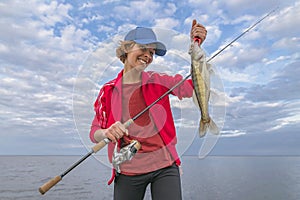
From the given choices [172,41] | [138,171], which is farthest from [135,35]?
[138,171]

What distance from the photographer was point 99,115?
375cm

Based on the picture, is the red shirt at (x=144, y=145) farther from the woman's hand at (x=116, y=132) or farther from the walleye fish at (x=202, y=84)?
the walleye fish at (x=202, y=84)

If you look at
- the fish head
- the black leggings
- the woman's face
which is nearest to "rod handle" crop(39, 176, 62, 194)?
the black leggings

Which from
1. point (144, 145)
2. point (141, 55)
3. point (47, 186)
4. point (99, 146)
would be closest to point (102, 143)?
point (99, 146)

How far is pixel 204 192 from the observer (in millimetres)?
41000

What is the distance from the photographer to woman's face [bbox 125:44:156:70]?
3.61m

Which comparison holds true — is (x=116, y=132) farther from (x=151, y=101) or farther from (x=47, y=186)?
(x=47, y=186)

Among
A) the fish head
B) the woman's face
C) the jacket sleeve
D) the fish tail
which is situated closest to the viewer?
the fish head

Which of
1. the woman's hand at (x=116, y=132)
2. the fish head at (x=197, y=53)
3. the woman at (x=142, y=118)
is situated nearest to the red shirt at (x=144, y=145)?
the woman at (x=142, y=118)

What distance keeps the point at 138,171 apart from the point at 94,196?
3944 centimetres

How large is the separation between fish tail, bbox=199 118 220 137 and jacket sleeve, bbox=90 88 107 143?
4.28ft

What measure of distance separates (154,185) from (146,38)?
1788 mm

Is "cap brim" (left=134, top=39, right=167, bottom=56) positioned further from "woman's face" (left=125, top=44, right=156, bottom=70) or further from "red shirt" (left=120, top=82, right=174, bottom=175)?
"red shirt" (left=120, top=82, right=174, bottom=175)

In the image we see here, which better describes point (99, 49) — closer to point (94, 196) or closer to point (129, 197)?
point (129, 197)
